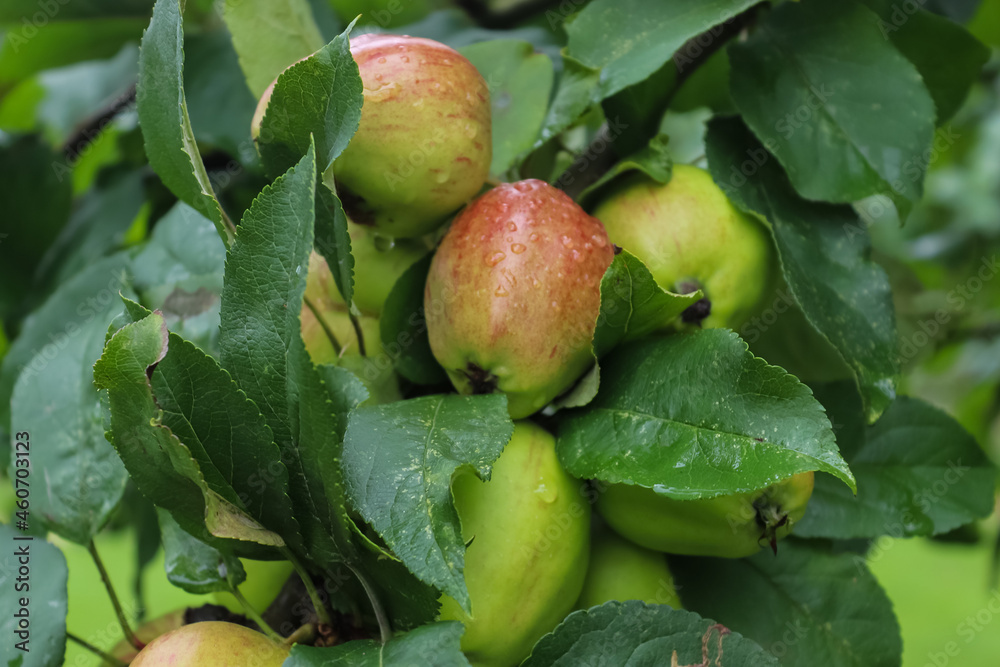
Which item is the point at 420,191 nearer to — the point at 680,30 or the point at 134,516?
the point at 680,30

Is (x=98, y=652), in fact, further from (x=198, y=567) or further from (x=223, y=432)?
(x=223, y=432)

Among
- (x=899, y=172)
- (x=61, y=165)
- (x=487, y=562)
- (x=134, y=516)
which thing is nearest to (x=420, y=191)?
(x=487, y=562)

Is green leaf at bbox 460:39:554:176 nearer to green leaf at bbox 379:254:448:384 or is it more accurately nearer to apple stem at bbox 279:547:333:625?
green leaf at bbox 379:254:448:384

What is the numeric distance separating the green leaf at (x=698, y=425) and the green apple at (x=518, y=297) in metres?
0.03

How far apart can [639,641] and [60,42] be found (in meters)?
0.93

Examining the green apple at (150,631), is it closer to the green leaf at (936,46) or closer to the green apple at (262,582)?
the green apple at (262,582)

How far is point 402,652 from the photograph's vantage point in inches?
14.3

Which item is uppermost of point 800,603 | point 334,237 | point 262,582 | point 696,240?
point 334,237

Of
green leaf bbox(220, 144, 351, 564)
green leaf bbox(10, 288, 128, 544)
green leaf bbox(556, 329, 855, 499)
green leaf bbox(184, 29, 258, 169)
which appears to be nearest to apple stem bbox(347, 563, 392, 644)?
green leaf bbox(220, 144, 351, 564)

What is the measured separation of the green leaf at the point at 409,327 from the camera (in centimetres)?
48

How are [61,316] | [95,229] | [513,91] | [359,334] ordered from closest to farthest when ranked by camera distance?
[359,334], [513,91], [61,316], [95,229]

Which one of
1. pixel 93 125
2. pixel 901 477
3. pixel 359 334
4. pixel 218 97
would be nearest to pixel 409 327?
pixel 359 334

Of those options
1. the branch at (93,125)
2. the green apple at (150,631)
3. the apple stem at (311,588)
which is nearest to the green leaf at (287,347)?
the apple stem at (311,588)

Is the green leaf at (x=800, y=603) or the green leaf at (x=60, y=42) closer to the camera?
the green leaf at (x=800, y=603)
